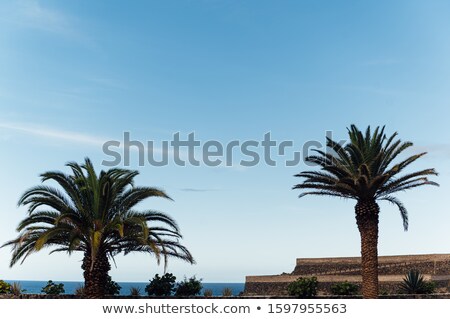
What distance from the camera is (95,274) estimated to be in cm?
2472

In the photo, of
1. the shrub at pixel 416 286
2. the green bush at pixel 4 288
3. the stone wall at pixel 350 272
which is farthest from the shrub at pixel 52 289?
the shrub at pixel 416 286

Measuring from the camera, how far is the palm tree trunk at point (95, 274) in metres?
24.7

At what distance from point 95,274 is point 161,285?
21.5 feet

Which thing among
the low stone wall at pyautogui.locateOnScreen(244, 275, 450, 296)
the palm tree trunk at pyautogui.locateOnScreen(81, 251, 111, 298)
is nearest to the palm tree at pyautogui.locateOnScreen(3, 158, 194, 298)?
the palm tree trunk at pyautogui.locateOnScreen(81, 251, 111, 298)

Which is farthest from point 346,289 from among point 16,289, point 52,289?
point 16,289

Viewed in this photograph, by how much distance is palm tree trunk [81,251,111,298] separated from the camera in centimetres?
2470

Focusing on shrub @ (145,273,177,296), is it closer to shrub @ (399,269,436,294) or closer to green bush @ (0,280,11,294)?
green bush @ (0,280,11,294)

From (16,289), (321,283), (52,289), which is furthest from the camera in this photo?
(321,283)

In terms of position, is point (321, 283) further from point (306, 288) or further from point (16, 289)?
point (16, 289)
